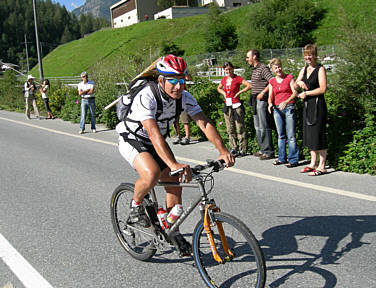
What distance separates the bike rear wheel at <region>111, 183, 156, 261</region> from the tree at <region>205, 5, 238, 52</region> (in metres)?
59.3

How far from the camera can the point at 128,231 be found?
4.52m

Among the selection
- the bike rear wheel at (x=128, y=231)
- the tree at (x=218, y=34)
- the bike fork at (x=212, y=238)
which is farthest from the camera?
the tree at (x=218, y=34)

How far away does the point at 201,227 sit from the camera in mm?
3504

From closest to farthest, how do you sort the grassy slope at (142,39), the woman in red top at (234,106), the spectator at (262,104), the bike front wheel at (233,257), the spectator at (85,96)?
the bike front wheel at (233,257)
the spectator at (262,104)
the woman in red top at (234,106)
the spectator at (85,96)
the grassy slope at (142,39)

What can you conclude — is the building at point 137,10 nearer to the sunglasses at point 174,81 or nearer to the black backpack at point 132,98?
the black backpack at point 132,98

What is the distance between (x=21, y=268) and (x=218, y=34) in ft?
199

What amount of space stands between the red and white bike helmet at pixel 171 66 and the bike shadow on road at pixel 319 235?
6.38 feet

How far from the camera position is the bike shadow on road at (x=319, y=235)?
3899 millimetres

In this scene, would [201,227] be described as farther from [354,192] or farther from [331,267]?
[354,192]

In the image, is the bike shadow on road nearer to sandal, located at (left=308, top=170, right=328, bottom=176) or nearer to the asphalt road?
the asphalt road

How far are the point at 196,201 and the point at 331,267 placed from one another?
1.42 meters

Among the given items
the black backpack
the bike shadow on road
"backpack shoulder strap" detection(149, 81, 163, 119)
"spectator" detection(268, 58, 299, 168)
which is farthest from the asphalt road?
"backpack shoulder strap" detection(149, 81, 163, 119)

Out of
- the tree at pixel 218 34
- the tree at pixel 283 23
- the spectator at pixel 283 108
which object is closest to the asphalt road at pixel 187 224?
the spectator at pixel 283 108

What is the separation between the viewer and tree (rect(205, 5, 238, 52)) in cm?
6225
